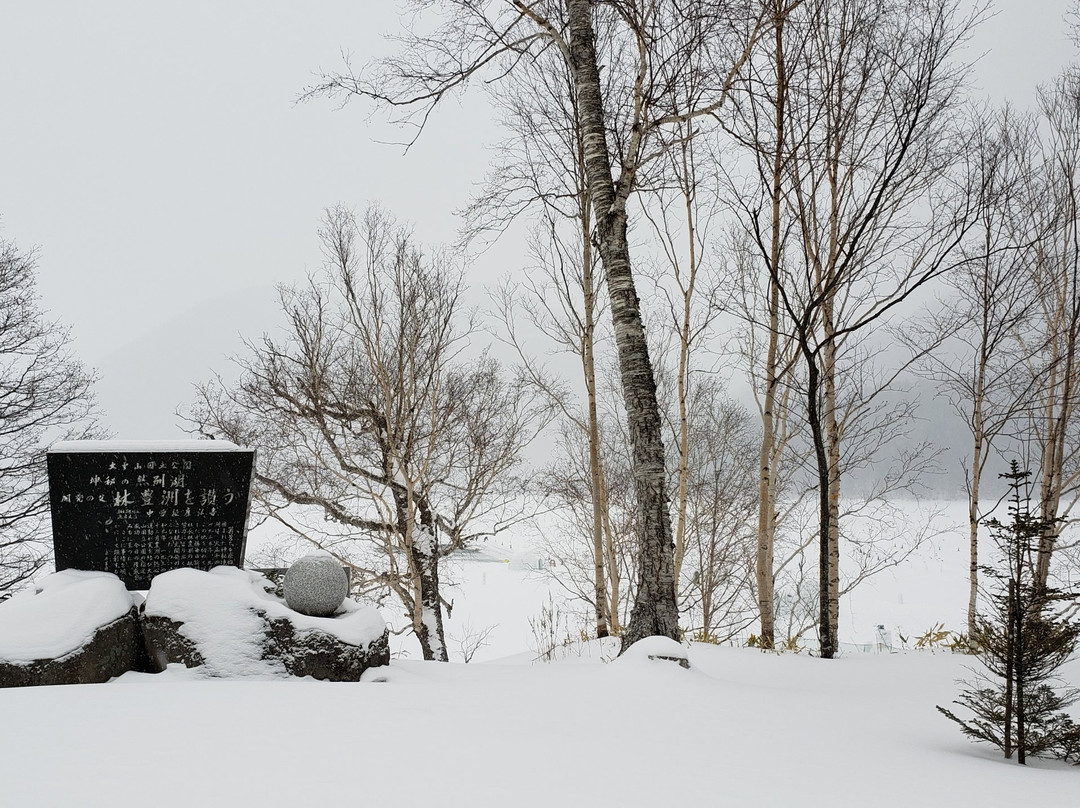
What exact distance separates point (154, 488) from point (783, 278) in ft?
26.7

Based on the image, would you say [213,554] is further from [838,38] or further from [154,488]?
[838,38]

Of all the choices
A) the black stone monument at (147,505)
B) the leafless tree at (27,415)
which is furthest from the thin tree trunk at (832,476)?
the leafless tree at (27,415)

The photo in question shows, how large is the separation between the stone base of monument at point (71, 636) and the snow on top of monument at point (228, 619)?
0.83 ft

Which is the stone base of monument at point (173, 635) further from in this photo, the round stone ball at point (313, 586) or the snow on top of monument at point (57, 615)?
the round stone ball at point (313, 586)

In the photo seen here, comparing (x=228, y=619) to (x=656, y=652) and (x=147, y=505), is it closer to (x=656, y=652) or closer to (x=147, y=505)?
(x=147, y=505)

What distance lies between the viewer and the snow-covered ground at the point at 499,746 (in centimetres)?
206

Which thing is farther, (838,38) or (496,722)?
(838,38)

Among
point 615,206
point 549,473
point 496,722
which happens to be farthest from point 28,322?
point 496,722

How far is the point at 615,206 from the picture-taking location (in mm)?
5359

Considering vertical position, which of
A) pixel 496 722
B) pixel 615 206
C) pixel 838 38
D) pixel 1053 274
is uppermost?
pixel 838 38

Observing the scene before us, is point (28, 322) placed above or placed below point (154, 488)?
above

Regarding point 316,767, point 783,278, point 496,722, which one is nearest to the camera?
point 316,767

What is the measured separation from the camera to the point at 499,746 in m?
2.62

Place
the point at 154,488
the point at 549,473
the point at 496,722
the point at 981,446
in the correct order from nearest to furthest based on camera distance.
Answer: the point at 496,722 → the point at 154,488 → the point at 981,446 → the point at 549,473
